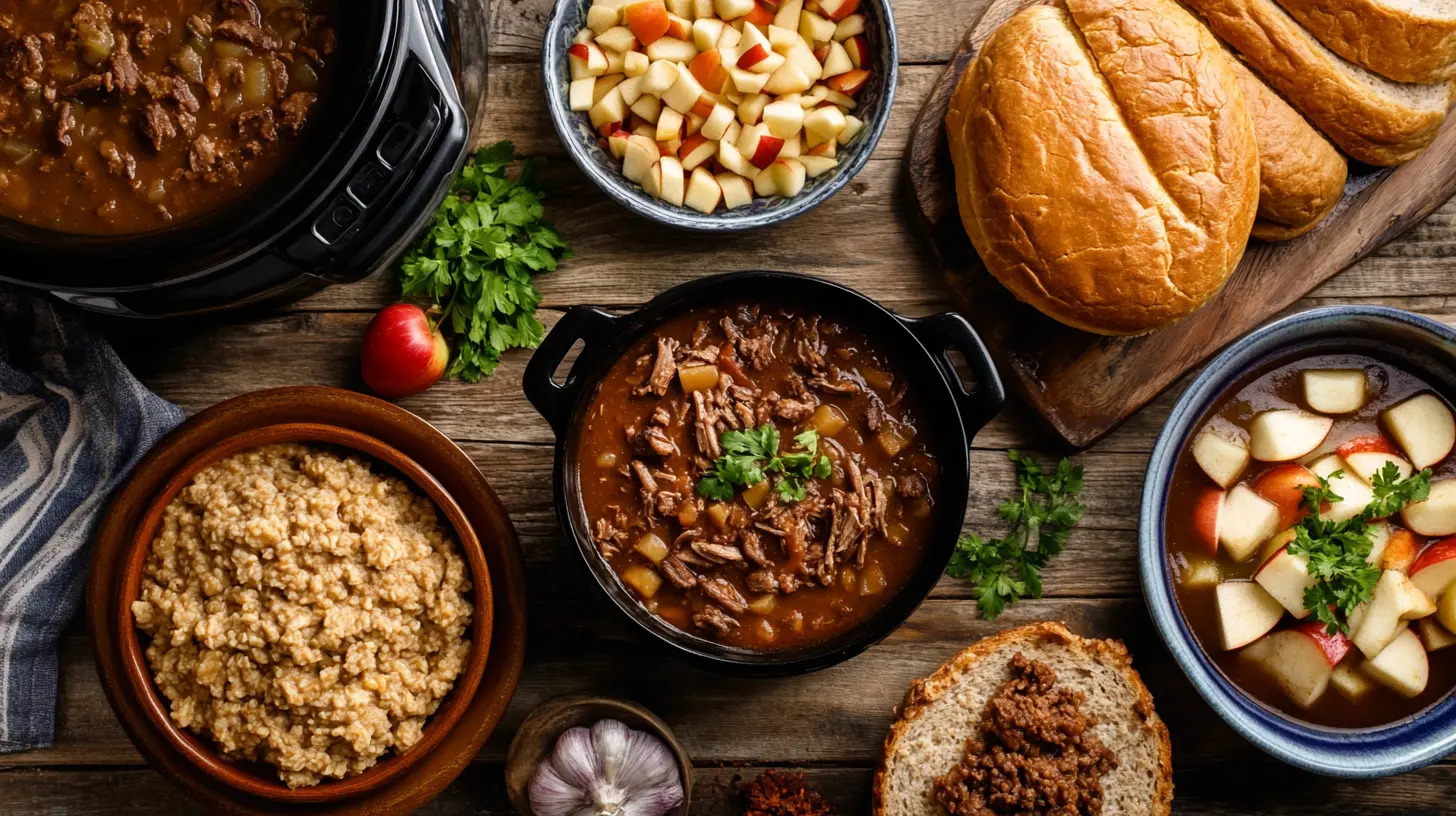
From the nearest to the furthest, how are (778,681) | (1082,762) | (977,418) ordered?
1. (977,418)
2. (1082,762)
3. (778,681)

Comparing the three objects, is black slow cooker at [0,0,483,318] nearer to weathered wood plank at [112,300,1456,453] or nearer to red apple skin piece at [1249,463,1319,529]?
weathered wood plank at [112,300,1456,453]

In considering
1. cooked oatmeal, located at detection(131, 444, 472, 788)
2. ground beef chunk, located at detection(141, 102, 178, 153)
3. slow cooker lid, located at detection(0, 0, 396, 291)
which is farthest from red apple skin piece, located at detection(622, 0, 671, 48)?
cooked oatmeal, located at detection(131, 444, 472, 788)

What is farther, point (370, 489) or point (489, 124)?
point (489, 124)

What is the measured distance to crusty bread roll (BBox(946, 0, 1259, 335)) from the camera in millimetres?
3129

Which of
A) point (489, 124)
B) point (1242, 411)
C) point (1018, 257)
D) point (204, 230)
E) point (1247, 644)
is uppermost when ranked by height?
point (204, 230)

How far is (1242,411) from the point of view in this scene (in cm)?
352

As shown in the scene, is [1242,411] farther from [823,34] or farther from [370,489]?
[370,489]

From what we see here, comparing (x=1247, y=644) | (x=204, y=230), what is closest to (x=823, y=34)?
(x=204, y=230)

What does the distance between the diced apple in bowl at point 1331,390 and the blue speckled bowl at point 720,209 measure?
5.11 ft

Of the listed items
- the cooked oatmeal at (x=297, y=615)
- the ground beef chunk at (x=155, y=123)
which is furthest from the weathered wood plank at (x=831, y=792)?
the ground beef chunk at (x=155, y=123)

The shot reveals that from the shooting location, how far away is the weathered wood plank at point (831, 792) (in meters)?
3.58

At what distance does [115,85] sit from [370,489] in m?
1.20

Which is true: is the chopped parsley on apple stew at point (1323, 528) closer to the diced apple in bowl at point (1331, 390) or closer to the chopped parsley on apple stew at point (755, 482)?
the diced apple in bowl at point (1331, 390)

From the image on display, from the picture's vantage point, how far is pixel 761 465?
10.2ft
